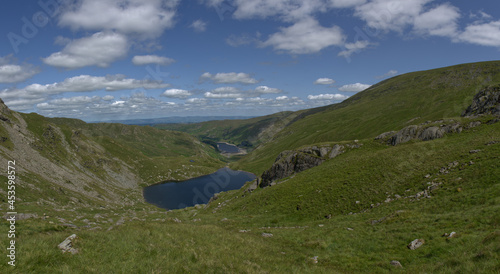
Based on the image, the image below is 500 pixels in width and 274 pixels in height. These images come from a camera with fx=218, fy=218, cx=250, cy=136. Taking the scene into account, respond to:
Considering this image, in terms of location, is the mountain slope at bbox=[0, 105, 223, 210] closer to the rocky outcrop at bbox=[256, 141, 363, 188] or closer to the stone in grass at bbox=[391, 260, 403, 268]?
the rocky outcrop at bbox=[256, 141, 363, 188]

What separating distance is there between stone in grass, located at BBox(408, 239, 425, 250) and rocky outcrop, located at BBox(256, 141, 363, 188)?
43.0 metres

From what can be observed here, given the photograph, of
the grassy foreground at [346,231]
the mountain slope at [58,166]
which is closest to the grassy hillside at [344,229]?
the grassy foreground at [346,231]

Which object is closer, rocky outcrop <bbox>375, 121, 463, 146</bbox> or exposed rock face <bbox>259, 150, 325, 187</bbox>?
→ rocky outcrop <bbox>375, 121, 463, 146</bbox>

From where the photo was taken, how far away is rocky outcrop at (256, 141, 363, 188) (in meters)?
61.4

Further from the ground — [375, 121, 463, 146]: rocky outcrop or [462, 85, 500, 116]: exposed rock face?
[462, 85, 500, 116]: exposed rock face

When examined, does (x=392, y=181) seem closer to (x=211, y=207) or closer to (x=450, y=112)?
(x=211, y=207)

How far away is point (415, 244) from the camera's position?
55.6 ft

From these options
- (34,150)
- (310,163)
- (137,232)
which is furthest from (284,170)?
(34,150)

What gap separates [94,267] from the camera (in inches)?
377

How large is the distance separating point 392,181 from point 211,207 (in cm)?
4538

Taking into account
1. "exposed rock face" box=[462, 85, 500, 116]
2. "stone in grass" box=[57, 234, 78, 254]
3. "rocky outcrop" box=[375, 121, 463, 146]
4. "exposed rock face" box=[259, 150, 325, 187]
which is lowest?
"exposed rock face" box=[259, 150, 325, 187]

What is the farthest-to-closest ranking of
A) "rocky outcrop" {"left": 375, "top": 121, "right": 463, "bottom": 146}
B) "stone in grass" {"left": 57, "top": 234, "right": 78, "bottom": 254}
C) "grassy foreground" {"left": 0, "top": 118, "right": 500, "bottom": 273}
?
"rocky outcrop" {"left": 375, "top": 121, "right": 463, "bottom": 146} < "grassy foreground" {"left": 0, "top": 118, "right": 500, "bottom": 273} < "stone in grass" {"left": 57, "top": 234, "right": 78, "bottom": 254}

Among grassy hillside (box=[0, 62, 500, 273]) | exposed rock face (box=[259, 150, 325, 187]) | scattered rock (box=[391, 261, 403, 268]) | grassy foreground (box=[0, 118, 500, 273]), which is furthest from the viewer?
exposed rock face (box=[259, 150, 325, 187])

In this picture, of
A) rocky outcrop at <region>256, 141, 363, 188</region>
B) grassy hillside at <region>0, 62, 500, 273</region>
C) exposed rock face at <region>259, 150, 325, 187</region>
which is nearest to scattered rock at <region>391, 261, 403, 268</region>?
grassy hillside at <region>0, 62, 500, 273</region>
